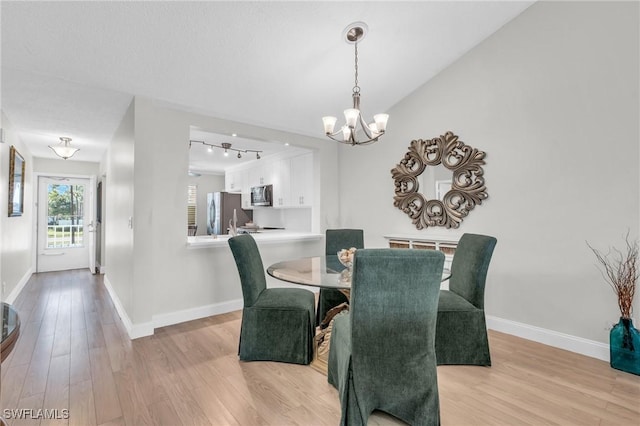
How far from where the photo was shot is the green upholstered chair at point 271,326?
8.07 feet

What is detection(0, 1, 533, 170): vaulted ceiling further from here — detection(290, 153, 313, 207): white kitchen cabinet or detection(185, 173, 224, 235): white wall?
detection(185, 173, 224, 235): white wall

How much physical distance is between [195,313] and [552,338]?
3601 mm

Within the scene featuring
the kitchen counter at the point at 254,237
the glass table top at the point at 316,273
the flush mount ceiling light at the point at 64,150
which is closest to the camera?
the glass table top at the point at 316,273

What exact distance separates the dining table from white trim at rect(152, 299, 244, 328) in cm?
127

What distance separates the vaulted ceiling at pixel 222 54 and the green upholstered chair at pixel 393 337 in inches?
86.3

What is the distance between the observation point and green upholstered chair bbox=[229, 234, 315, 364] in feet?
8.07

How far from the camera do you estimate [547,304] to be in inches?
113

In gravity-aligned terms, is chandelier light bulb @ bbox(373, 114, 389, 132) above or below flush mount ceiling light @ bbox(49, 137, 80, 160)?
below

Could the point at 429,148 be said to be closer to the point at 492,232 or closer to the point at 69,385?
the point at 492,232

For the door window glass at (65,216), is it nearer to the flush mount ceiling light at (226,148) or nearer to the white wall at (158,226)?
the flush mount ceiling light at (226,148)

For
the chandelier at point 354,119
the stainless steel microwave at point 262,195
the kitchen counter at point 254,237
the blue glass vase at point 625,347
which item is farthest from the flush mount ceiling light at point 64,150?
the blue glass vase at point 625,347

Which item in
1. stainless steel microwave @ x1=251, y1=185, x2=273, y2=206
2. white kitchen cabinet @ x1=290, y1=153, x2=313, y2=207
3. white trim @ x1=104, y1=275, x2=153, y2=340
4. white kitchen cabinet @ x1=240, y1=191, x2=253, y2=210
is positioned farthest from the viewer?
white kitchen cabinet @ x1=240, y1=191, x2=253, y2=210

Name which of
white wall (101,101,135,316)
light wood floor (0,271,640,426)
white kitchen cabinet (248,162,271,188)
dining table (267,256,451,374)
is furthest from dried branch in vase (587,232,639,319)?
white kitchen cabinet (248,162,271,188)

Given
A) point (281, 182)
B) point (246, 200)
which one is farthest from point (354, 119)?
point (246, 200)
